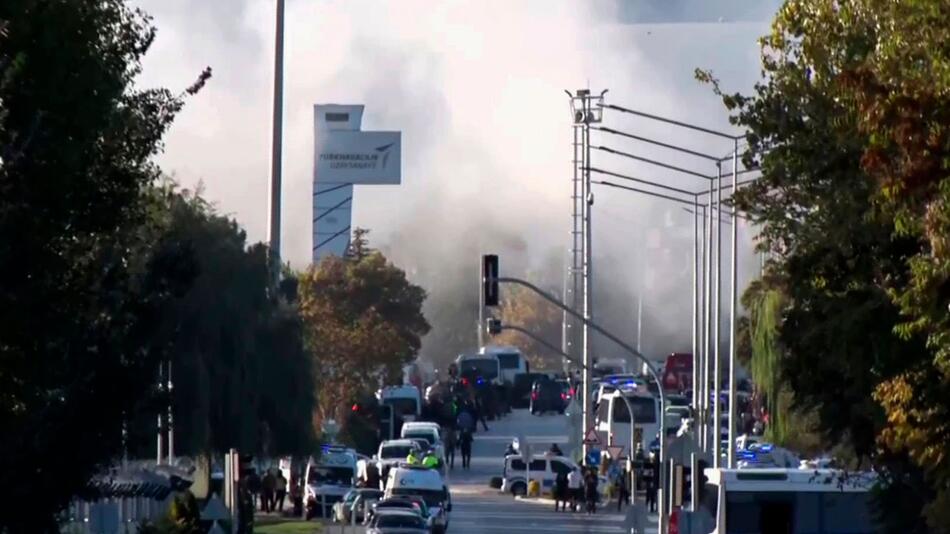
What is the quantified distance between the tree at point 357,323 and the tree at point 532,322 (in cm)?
7023

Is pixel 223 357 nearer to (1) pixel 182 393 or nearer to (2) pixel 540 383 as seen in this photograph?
(1) pixel 182 393

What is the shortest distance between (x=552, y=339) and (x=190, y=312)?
14099 centimetres

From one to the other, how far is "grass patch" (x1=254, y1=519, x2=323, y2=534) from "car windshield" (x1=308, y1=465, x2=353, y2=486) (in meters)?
2.68

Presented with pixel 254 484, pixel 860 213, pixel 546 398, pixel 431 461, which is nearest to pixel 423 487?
pixel 254 484

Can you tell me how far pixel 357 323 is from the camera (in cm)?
8744

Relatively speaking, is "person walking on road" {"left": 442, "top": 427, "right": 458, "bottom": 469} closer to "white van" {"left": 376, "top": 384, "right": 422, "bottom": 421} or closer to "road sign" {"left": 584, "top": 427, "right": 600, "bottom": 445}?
"white van" {"left": 376, "top": 384, "right": 422, "bottom": 421}

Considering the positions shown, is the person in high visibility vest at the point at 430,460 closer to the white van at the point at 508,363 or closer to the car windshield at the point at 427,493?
the car windshield at the point at 427,493

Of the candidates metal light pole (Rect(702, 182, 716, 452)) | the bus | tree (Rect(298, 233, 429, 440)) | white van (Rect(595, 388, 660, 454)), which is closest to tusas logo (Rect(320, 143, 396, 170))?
tree (Rect(298, 233, 429, 440))

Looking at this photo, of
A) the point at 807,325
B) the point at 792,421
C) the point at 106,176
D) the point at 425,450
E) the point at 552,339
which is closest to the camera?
the point at 106,176

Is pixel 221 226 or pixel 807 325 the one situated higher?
pixel 221 226

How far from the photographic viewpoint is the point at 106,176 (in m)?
19.9

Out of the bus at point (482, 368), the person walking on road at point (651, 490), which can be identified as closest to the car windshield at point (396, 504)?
the person walking on road at point (651, 490)

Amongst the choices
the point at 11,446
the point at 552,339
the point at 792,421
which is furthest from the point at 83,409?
the point at 552,339

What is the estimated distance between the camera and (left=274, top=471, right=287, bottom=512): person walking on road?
58.9 meters
